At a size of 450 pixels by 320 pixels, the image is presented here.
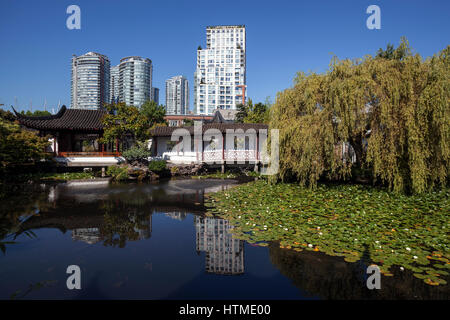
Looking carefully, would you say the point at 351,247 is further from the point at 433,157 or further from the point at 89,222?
the point at 89,222

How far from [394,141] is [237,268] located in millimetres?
7690

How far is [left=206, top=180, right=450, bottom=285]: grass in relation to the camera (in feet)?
15.0

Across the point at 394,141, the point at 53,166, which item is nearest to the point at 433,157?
the point at 394,141

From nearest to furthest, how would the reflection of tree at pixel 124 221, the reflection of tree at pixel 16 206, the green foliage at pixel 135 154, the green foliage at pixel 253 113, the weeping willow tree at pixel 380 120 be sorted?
the reflection of tree at pixel 124 221 → the reflection of tree at pixel 16 206 → the weeping willow tree at pixel 380 120 → the green foliage at pixel 135 154 → the green foliage at pixel 253 113

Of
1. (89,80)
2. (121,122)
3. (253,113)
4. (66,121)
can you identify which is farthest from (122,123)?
(89,80)

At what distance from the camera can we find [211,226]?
6.64m

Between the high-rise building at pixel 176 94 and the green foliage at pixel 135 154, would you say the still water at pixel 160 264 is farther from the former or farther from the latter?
the high-rise building at pixel 176 94

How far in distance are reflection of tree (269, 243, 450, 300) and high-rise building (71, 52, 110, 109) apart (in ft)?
315

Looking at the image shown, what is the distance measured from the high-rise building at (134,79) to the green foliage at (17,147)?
3627 inches

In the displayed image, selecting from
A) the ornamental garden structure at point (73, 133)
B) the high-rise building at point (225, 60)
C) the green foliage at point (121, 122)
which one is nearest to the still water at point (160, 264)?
the green foliage at point (121, 122)

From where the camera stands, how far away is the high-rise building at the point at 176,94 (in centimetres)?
13700

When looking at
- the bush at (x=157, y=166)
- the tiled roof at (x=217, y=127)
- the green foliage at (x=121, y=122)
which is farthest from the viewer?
the tiled roof at (x=217, y=127)
